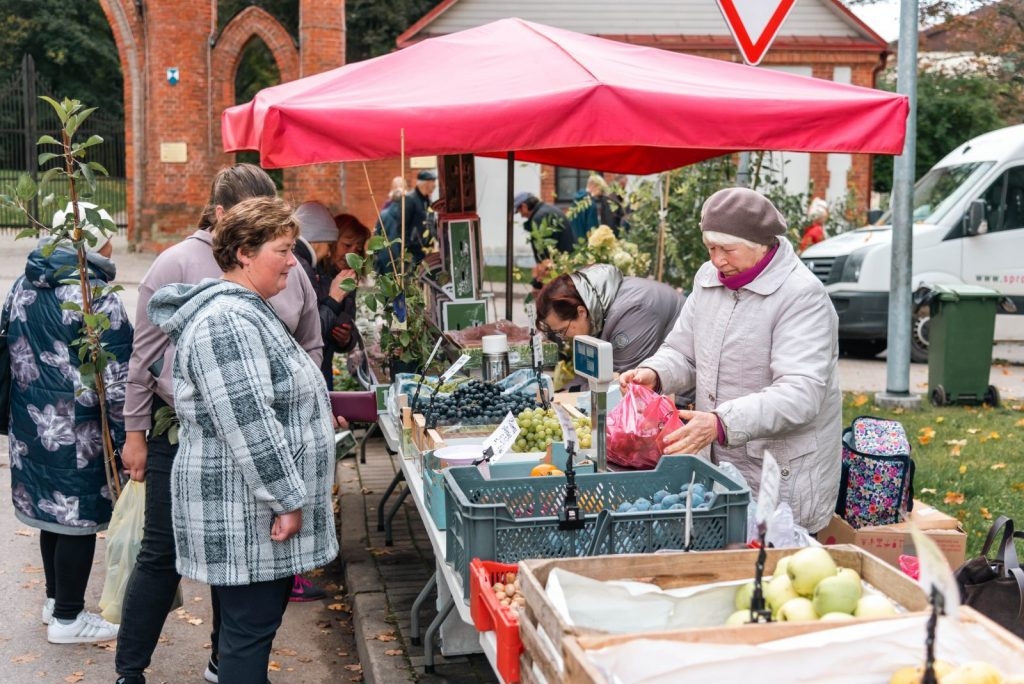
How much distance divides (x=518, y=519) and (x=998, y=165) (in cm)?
1152

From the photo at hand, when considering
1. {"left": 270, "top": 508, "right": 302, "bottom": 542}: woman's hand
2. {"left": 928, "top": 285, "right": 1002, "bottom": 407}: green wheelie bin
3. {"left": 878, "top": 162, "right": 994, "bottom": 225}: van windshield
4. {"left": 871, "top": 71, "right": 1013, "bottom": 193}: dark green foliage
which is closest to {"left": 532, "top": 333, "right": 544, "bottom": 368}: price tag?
{"left": 270, "top": 508, "right": 302, "bottom": 542}: woman's hand

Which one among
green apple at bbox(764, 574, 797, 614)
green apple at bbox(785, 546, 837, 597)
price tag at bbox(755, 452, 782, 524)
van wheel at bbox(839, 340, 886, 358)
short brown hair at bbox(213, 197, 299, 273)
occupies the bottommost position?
van wheel at bbox(839, 340, 886, 358)

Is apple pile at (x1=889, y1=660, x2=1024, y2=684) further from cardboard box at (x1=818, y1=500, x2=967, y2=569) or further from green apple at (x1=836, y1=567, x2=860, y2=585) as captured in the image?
cardboard box at (x1=818, y1=500, x2=967, y2=569)

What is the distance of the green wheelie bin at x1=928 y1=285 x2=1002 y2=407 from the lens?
33.5 feet

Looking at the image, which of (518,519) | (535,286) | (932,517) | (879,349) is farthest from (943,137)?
(518,519)

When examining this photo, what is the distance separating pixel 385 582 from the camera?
575 cm

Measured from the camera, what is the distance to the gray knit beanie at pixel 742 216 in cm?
374

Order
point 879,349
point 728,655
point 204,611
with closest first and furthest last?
1. point 728,655
2. point 204,611
3. point 879,349

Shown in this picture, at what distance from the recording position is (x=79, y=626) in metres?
5.15

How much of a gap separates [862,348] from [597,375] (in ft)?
37.1

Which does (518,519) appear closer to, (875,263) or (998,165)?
(875,263)

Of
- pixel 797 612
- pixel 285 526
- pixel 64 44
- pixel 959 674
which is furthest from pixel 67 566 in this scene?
pixel 64 44

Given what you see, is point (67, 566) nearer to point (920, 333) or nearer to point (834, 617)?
point (834, 617)

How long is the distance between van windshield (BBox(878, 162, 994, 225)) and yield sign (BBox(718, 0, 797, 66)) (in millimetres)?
8095
